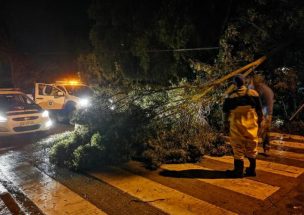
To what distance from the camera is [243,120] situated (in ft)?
18.3

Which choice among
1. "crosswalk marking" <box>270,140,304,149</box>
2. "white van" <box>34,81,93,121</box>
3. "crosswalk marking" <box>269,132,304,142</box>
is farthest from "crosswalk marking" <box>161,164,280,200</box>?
"white van" <box>34,81,93,121</box>

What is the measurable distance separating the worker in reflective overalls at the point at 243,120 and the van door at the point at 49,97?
419 inches

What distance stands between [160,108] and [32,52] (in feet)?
73.7

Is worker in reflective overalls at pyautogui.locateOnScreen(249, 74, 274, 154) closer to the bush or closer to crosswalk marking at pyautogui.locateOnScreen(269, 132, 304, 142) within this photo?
the bush

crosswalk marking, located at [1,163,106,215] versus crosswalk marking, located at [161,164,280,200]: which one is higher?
crosswalk marking, located at [161,164,280,200]

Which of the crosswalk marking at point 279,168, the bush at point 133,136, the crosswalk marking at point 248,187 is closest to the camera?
the crosswalk marking at point 248,187

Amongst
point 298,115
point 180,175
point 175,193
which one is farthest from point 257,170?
point 298,115

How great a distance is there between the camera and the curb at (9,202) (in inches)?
187

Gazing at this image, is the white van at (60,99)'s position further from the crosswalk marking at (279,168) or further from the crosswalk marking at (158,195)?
the crosswalk marking at (279,168)

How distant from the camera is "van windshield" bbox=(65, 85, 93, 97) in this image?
15241 mm

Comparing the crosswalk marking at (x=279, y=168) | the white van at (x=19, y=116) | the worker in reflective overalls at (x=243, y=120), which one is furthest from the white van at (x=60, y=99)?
the worker in reflective overalls at (x=243, y=120)

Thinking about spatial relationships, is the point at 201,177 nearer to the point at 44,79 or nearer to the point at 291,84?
the point at 291,84

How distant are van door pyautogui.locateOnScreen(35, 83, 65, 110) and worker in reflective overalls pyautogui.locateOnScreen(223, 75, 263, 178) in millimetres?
10651

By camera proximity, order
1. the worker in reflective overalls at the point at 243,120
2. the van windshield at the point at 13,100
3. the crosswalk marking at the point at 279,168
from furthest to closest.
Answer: the van windshield at the point at 13,100, the crosswalk marking at the point at 279,168, the worker in reflective overalls at the point at 243,120
